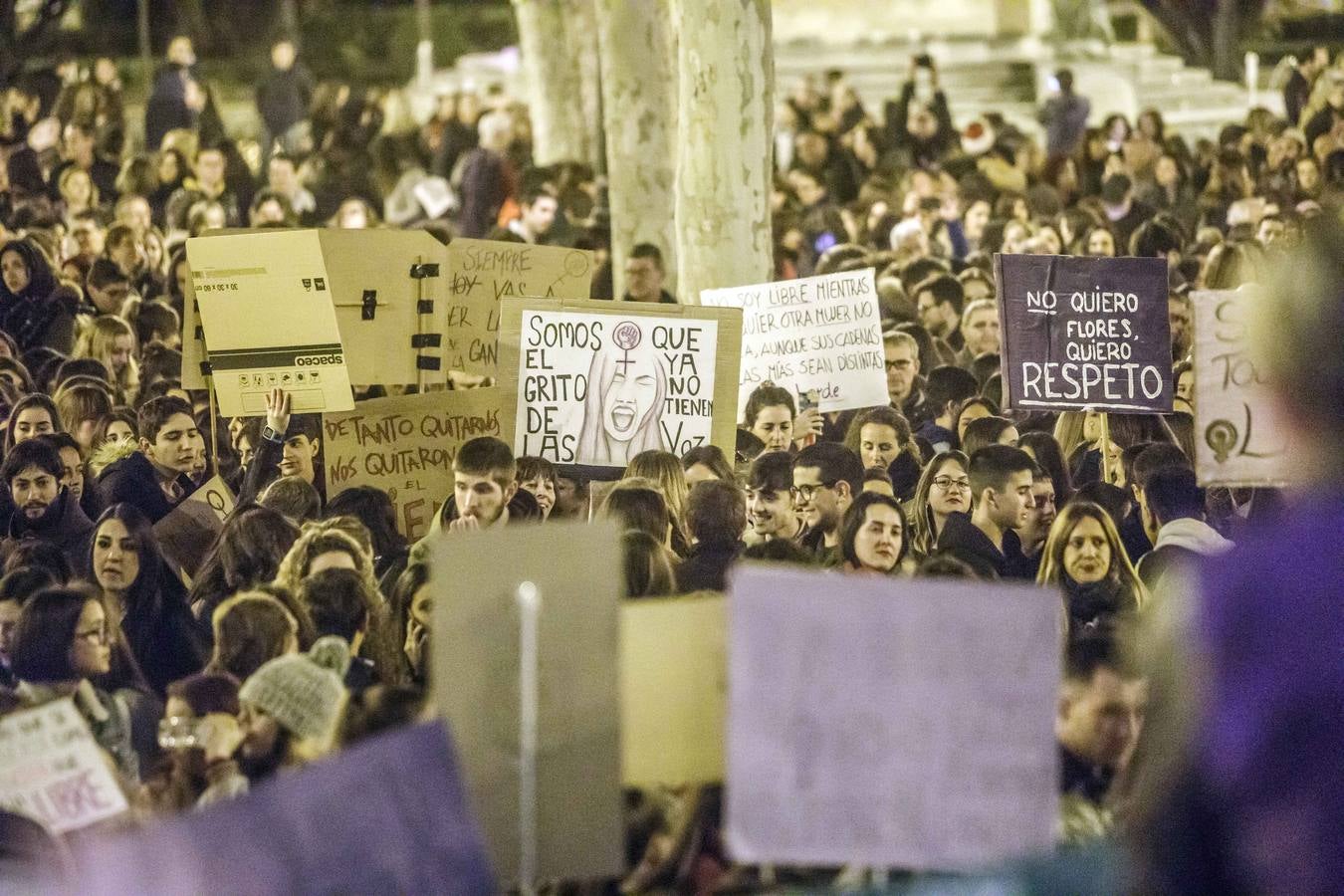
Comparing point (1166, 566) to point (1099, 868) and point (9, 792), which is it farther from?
point (9, 792)

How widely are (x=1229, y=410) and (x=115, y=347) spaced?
6.31 metres

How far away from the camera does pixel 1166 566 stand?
624cm

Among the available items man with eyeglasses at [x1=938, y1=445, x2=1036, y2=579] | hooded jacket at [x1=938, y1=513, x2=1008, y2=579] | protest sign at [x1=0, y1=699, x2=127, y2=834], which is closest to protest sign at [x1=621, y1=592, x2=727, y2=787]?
protest sign at [x1=0, y1=699, x2=127, y2=834]

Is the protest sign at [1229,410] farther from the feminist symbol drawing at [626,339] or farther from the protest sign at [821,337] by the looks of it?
the protest sign at [821,337]

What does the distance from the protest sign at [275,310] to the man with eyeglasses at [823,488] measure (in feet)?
6.71

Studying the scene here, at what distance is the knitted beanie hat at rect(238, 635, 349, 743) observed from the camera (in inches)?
183

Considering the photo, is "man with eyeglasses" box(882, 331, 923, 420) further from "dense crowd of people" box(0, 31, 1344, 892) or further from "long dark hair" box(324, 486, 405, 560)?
"long dark hair" box(324, 486, 405, 560)

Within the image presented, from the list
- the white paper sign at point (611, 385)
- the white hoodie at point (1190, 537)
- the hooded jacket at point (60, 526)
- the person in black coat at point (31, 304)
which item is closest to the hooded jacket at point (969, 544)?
the white hoodie at point (1190, 537)

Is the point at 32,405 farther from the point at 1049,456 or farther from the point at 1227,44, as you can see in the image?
the point at 1227,44

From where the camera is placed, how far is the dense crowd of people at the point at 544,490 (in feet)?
15.6

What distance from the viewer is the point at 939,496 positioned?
775 cm

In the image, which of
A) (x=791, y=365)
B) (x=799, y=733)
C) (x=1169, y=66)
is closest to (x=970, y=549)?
(x=791, y=365)

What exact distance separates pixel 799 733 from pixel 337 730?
125cm

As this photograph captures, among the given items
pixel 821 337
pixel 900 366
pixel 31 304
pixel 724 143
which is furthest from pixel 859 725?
pixel 31 304
